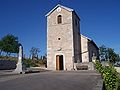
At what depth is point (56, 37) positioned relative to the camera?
32406 mm

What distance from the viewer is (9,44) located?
5347cm

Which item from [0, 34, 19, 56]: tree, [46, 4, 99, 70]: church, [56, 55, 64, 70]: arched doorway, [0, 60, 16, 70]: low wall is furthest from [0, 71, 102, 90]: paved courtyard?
[0, 34, 19, 56]: tree

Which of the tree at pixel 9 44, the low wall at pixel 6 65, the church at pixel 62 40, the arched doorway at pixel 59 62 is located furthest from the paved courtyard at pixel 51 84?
the tree at pixel 9 44

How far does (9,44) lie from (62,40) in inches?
998

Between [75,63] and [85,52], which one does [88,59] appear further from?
[75,63]

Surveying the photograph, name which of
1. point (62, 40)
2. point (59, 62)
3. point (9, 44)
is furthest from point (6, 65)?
point (9, 44)

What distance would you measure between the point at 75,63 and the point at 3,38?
29.5 metres

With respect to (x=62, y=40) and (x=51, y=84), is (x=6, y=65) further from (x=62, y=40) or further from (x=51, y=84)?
(x=51, y=84)

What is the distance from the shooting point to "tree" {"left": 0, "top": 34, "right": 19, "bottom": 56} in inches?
2082

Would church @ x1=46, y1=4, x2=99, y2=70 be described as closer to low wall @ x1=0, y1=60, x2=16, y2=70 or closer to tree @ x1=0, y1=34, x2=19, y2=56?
low wall @ x1=0, y1=60, x2=16, y2=70

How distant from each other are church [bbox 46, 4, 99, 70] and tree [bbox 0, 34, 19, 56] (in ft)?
73.3

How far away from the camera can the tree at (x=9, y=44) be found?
52.9 metres

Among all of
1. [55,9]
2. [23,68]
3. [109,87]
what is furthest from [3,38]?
[109,87]

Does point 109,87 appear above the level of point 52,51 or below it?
below
